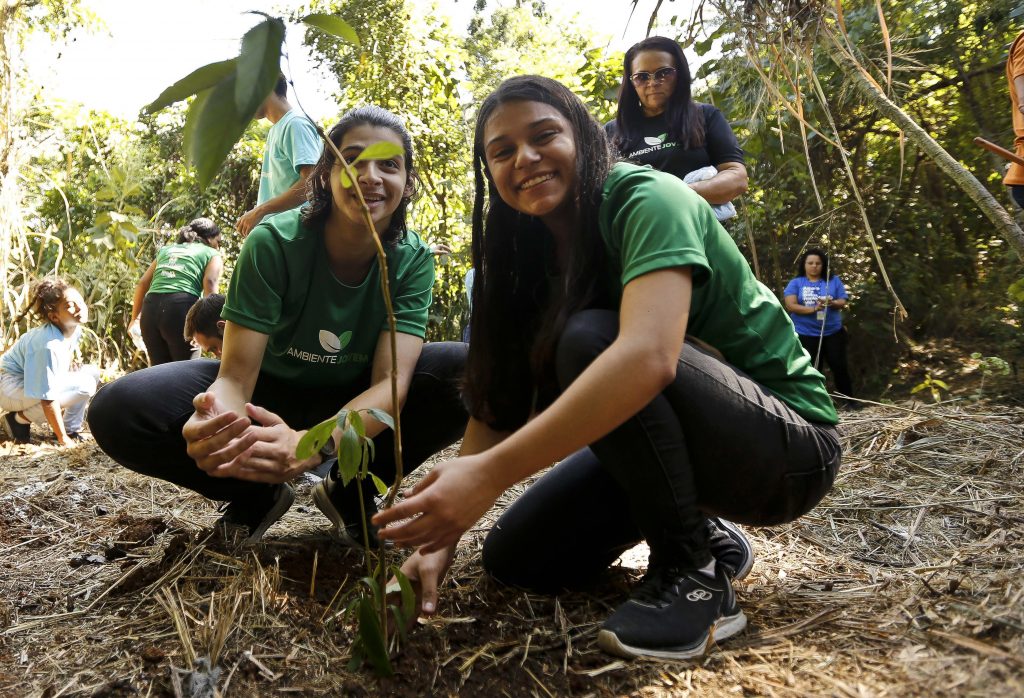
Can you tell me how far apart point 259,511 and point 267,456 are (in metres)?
0.42

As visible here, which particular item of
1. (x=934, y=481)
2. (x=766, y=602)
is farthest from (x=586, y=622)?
(x=934, y=481)

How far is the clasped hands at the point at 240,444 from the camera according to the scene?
1.34 m

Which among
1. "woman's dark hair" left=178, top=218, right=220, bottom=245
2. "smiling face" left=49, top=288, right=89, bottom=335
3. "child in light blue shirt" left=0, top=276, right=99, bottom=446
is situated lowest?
"child in light blue shirt" left=0, top=276, right=99, bottom=446

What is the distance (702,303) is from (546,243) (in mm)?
341

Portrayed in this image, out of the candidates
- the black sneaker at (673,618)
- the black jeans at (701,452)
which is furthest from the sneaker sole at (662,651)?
the black jeans at (701,452)

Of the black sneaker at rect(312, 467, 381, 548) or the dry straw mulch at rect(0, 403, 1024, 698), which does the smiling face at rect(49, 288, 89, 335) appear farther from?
the black sneaker at rect(312, 467, 381, 548)

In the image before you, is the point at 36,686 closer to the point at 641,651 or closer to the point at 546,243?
the point at 641,651

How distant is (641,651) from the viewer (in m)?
1.17

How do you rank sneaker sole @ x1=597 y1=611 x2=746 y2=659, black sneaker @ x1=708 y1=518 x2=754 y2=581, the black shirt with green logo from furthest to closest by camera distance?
the black shirt with green logo, black sneaker @ x1=708 y1=518 x2=754 y2=581, sneaker sole @ x1=597 y1=611 x2=746 y2=659

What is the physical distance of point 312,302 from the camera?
1714mm

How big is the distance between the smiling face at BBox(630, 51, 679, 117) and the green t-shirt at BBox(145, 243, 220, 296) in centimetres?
253

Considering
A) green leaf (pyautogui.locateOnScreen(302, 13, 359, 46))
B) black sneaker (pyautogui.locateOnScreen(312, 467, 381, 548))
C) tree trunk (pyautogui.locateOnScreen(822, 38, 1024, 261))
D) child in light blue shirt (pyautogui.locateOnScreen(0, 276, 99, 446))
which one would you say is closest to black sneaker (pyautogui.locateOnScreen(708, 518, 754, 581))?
black sneaker (pyautogui.locateOnScreen(312, 467, 381, 548))

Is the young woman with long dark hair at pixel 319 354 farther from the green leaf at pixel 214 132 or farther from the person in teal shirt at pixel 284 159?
the green leaf at pixel 214 132

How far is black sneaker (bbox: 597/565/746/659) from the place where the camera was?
118 centimetres
